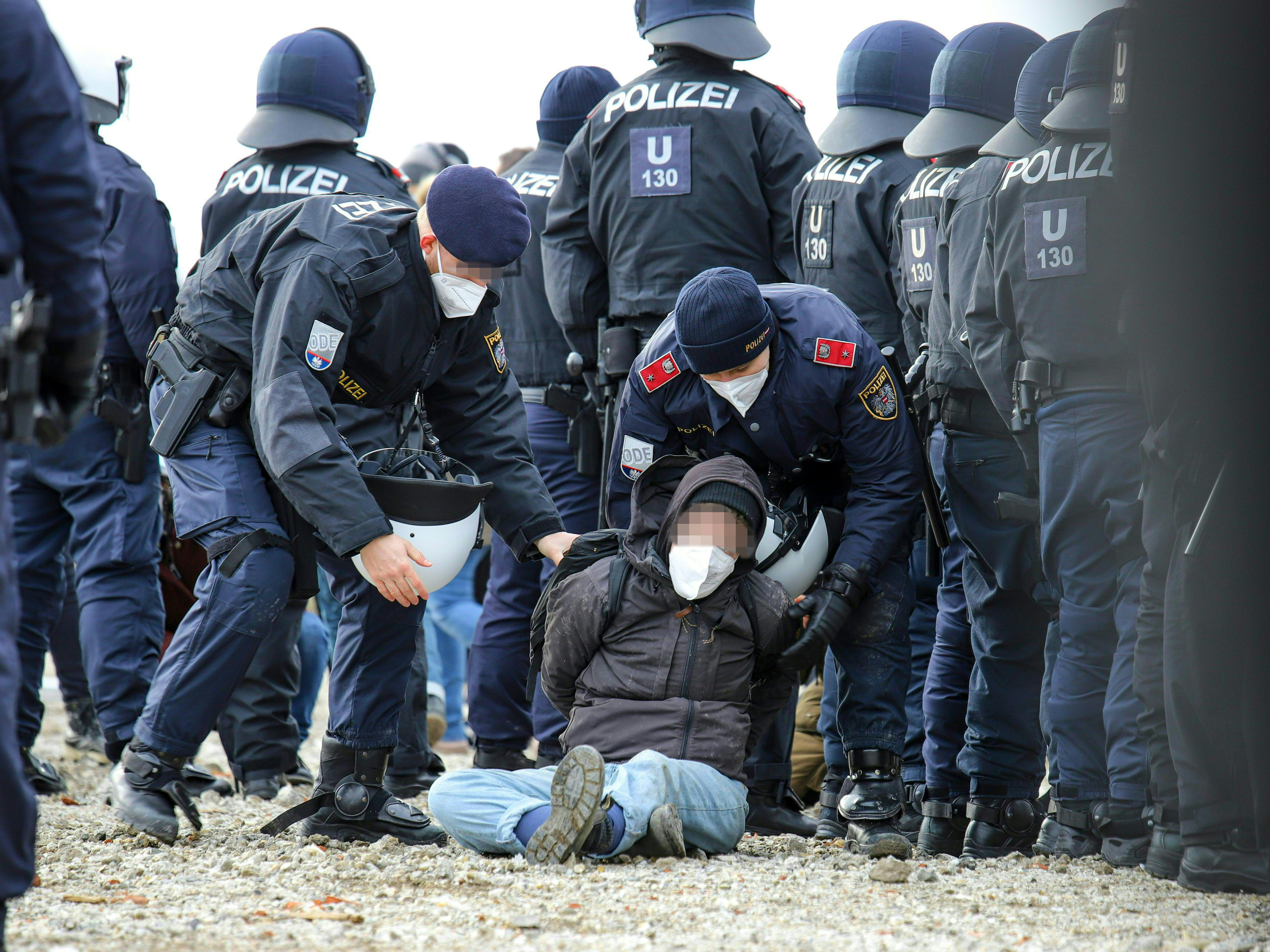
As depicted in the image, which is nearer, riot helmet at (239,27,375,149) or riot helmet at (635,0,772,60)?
riot helmet at (635,0,772,60)

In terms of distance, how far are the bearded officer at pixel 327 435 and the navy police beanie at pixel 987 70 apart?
1486 mm

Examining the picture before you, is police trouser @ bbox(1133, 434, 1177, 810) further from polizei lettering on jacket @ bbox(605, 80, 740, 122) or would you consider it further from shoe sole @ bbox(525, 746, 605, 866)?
polizei lettering on jacket @ bbox(605, 80, 740, 122)

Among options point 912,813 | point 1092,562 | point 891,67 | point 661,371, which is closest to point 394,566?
point 661,371

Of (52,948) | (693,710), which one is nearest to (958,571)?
(693,710)

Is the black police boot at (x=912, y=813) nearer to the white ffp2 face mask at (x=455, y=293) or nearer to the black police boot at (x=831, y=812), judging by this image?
the black police boot at (x=831, y=812)

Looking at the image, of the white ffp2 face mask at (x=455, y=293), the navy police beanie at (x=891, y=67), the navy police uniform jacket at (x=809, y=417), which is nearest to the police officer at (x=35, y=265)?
the white ffp2 face mask at (x=455, y=293)

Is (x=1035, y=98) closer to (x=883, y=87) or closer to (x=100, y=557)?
(x=883, y=87)

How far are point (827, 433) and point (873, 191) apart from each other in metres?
1.13

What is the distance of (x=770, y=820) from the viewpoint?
3.93m

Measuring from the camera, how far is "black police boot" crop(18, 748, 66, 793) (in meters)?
4.66

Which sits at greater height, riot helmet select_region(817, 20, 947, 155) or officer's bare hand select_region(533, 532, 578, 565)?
riot helmet select_region(817, 20, 947, 155)

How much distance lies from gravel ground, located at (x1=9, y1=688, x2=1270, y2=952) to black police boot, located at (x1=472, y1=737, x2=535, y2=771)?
Result: 4.19 feet

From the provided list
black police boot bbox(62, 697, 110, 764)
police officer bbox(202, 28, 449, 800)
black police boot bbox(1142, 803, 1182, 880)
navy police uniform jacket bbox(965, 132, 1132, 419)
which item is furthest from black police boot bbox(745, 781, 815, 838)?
black police boot bbox(62, 697, 110, 764)

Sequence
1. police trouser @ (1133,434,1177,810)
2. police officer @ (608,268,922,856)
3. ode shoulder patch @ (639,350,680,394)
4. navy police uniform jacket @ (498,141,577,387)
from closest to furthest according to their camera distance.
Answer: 1. police trouser @ (1133,434,1177,810)
2. police officer @ (608,268,922,856)
3. ode shoulder patch @ (639,350,680,394)
4. navy police uniform jacket @ (498,141,577,387)
